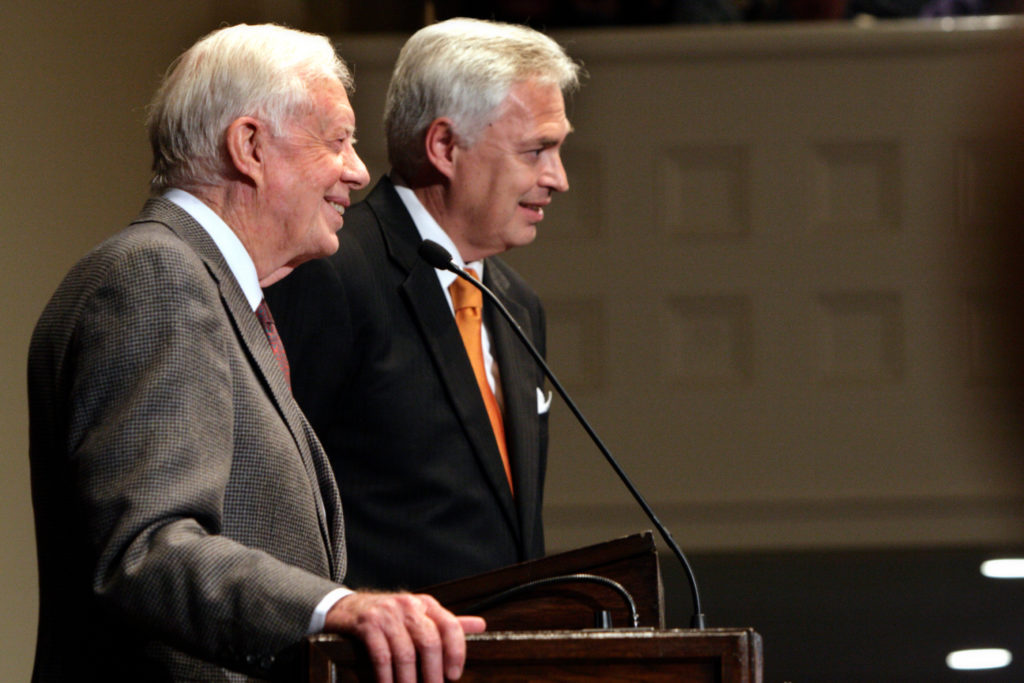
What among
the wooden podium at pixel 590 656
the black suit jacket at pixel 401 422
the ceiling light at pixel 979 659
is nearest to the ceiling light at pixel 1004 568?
the ceiling light at pixel 979 659

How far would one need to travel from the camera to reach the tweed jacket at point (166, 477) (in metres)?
0.96

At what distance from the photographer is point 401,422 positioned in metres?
1.81

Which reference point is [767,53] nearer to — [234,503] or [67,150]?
[67,150]

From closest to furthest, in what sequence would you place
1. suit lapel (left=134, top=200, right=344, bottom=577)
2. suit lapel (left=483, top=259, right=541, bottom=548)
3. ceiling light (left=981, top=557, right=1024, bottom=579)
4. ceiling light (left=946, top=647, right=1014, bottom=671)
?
suit lapel (left=134, top=200, right=344, bottom=577), suit lapel (left=483, top=259, right=541, bottom=548), ceiling light (left=946, top=647, right=1014, bottom=671), ceiling light (left=981, top=557, right=1024, bottom=579)

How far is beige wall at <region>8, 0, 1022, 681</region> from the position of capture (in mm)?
4477

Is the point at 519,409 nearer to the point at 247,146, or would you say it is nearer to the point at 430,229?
the point at 430,229

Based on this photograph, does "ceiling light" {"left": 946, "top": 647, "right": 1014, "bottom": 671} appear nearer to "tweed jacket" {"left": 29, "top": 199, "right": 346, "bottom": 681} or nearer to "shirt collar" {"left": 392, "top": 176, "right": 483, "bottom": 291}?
"shirt collar" {"left": 392, "top": 176, "right": 483, "bottom": 291}

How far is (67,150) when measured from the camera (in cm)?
284

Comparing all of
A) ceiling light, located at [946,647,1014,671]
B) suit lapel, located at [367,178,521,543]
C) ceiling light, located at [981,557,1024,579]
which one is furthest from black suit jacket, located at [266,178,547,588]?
ceiling light, located at [981,557,1024,579]

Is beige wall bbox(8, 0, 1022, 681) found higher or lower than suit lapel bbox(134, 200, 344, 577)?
higher

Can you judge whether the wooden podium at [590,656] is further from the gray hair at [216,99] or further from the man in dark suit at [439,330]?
the man in dark suit at [439,330]

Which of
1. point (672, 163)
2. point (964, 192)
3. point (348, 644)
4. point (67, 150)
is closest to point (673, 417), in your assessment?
point (672, 163)

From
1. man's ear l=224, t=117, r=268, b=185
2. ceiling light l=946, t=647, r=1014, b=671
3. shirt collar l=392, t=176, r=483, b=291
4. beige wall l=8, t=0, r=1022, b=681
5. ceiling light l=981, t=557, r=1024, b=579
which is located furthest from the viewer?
beige wall l=8, t=0, r=1022, b=681

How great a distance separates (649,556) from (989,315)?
3574mm
